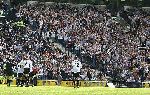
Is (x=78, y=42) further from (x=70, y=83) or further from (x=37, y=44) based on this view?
(x=70, y=83)

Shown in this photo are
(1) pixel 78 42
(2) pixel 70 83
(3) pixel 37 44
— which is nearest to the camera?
(2) pixel 70 83

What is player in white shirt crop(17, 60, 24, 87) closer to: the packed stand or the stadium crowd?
the packed stand

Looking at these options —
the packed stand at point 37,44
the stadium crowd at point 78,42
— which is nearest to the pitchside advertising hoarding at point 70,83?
the packed stand at point 37,44

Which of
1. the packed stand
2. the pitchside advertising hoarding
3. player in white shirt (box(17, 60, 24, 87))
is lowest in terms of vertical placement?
the pitchside advertising hoarding

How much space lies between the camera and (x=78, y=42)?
42.6 m

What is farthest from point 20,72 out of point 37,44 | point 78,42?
point 78,42

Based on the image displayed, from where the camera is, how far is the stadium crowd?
38656 mm

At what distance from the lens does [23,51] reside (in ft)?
128

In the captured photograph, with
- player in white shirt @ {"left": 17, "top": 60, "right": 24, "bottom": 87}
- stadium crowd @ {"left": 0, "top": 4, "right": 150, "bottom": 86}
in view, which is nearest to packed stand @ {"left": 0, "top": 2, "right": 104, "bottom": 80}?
stadium crowd @ {"left": 0, "top": 4, "right": 150, "bottom": 86}

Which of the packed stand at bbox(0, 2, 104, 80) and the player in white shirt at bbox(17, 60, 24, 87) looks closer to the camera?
the player in white shirt at bbox(17, 60, 24, 87)

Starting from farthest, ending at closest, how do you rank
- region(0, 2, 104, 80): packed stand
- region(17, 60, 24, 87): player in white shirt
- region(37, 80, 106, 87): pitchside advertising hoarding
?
region(0, 2, 104, 80): packed stand < region(37, 80, 106, 87): pitchside advertising hoarding < region(17, 60, 24, 87): player in white shirt

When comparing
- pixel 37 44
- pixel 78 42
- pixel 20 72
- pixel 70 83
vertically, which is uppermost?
pixel 78 42

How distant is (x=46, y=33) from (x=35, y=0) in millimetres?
8087

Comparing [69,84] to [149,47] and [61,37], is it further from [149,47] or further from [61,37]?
[149,47]
